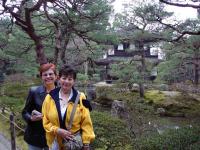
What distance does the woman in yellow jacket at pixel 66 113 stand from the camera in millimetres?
2496

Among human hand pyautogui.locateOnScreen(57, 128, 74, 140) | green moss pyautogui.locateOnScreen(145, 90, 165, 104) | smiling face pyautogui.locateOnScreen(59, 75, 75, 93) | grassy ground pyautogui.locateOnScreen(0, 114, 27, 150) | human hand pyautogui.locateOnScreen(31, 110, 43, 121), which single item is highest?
smiling face pyautogui.locateOnScreen(59, 75, 75, 93)

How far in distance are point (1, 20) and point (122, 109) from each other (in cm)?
415

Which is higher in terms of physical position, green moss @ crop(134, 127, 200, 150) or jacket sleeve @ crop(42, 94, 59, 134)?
jacket sleeve @ crop(42, 94, 59, 134)

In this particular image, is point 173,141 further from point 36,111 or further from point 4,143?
point 4,143

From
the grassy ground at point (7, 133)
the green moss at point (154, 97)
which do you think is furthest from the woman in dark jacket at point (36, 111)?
the green moss at point (154, 97)

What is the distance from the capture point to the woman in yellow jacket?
8.19ft

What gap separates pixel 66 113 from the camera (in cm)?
249

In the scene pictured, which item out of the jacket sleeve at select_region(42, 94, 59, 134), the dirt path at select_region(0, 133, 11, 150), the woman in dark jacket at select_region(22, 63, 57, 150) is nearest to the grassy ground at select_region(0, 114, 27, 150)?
the dirt path at select_region(0, 133, 11, 150)

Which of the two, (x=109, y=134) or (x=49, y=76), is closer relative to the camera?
(x=49, y=76)

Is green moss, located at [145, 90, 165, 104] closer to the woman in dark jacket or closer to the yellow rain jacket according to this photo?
the woman in dark jacket

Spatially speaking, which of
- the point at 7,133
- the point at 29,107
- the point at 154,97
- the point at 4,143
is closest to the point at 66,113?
the point at 29,107

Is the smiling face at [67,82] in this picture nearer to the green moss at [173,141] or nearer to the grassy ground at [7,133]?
the green moss at [173,141]

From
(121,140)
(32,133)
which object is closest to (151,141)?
(121,140)

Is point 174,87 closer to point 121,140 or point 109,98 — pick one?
point 109,98
